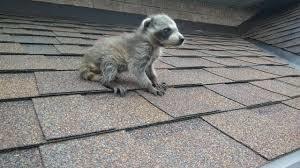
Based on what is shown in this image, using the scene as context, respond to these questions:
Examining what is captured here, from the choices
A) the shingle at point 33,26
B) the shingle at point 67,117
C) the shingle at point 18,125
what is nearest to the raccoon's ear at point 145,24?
the shingle at point 67,117

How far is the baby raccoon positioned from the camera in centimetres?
222

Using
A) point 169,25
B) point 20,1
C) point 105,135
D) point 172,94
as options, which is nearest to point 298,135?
point 172,94

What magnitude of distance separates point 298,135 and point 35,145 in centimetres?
137

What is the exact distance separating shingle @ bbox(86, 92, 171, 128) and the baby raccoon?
8.9 inches

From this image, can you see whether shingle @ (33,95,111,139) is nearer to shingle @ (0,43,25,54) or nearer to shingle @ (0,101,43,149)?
shingle @ (0,101,43,149)

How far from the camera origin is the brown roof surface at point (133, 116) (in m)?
1.25

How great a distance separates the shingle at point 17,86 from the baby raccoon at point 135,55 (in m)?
0.40

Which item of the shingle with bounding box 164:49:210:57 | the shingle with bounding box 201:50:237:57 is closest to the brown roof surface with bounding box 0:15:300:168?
the shingle with bounding box 164:49:210:57

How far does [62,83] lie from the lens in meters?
1.96

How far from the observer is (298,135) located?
175 centimetres

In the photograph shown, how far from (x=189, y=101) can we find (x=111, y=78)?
22.0 inches

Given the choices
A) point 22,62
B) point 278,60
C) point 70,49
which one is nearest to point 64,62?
point 22,62

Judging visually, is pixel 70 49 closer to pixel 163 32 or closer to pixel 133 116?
pixel 163 32

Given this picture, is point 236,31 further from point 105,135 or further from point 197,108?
point 105,135
